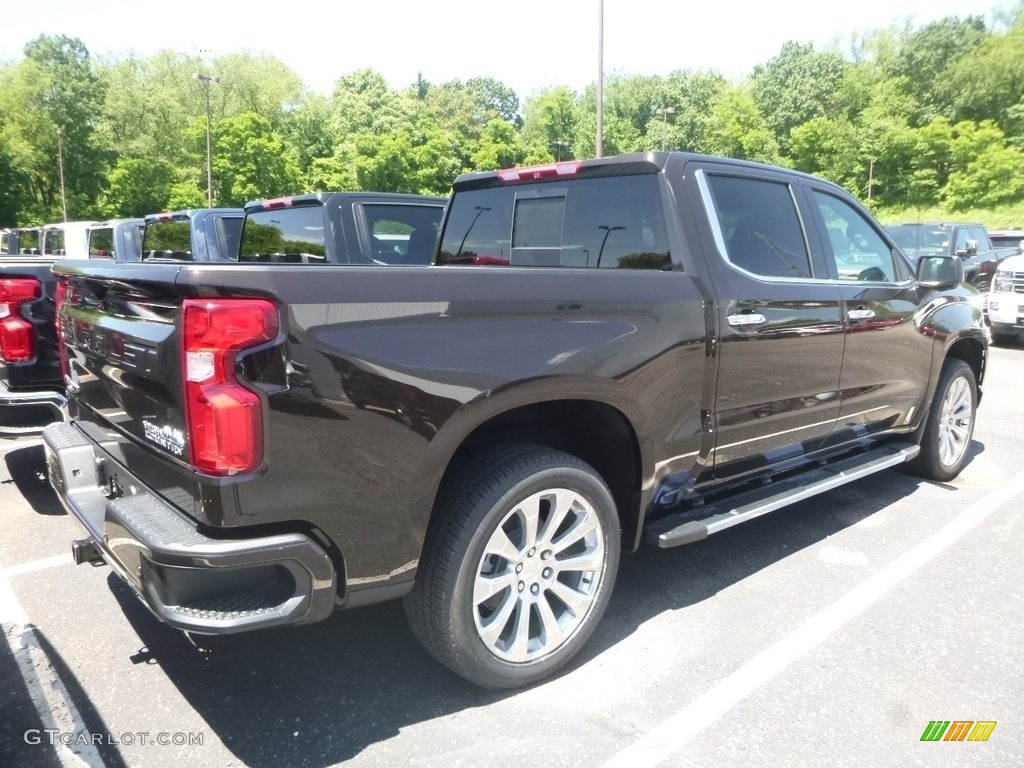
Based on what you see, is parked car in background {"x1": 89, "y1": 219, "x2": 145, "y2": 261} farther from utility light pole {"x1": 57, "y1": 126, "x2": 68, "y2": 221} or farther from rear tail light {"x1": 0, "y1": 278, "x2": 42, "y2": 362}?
utility light pole {"x1": 57, "y1": 126, "x2": 68, "y2": 221}

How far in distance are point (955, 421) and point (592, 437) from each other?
3.51 meters

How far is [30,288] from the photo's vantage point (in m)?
4.38

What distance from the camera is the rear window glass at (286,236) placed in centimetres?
590

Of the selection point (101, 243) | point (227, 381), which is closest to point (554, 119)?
point (101, 243)

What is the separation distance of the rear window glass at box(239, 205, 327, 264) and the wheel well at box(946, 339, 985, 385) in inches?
176

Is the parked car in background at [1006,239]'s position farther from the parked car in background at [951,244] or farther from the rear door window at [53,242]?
the rear door window at [53,242]

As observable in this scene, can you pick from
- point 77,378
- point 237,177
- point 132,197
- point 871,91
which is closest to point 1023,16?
point 871,91

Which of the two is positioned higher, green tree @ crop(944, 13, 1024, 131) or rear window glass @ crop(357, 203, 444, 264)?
green tree @ crop(944, 13, 1024, 131)

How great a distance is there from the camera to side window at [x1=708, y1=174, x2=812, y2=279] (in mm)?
3510

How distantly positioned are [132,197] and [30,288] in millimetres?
45313

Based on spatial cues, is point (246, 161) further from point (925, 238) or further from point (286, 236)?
point (286, 236)

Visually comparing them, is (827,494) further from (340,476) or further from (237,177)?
(237,177)

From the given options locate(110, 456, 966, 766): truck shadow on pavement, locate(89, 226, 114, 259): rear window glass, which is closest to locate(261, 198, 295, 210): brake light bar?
locate(110, 456, 966, 766): truck shadow on pavement

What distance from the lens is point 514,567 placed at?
2.71 meters
